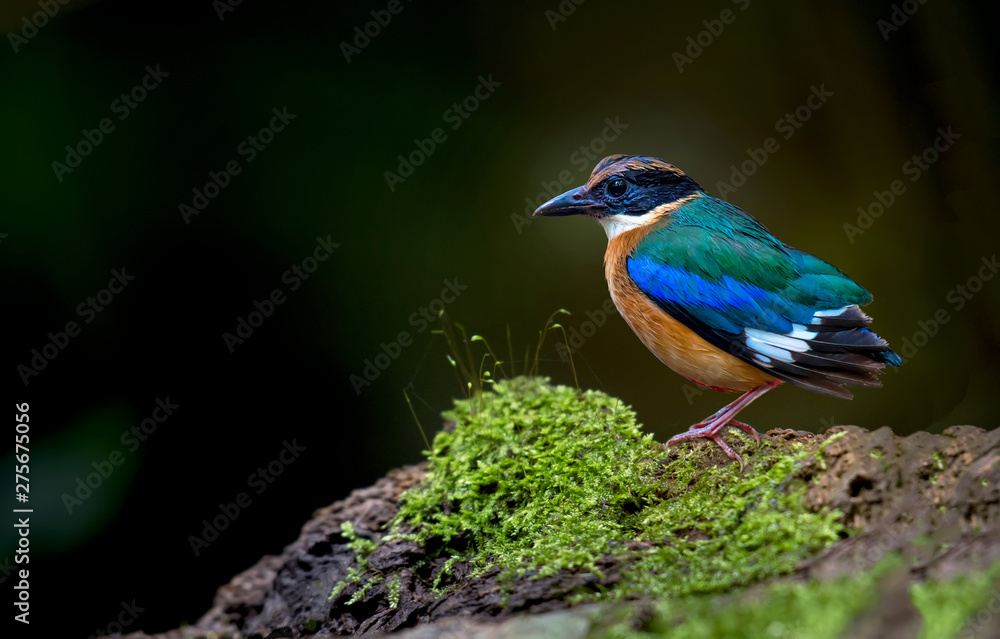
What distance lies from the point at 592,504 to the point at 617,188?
1807 millimetres

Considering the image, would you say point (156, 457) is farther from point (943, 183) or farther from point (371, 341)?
point (943, 183)

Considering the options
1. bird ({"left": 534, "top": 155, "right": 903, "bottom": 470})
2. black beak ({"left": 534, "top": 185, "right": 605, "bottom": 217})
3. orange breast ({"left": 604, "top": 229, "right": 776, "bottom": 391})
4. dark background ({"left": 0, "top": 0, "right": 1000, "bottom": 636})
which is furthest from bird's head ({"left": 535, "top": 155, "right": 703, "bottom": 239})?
dark background ({"left": 0, "top": 0, "right": 1000, "bottom": 636})

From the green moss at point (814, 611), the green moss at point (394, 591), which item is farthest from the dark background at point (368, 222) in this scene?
the green moss at point (814, 611)

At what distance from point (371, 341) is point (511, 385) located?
1.68 metres

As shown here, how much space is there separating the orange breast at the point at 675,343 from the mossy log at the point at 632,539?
0.32 meters

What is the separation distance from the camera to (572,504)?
3.71 metres

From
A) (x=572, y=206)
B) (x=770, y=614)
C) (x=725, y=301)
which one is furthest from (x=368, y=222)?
(x=770, y=614)

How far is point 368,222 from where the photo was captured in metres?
6.35

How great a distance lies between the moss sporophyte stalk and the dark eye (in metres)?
1.16

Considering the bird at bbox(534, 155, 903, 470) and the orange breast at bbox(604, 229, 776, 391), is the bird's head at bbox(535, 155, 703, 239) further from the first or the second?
the orange breast at bbox(604, 229, 776, 391)

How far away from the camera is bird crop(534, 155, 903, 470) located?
3664 mm

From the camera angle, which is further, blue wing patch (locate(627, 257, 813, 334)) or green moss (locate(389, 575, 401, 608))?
blue wing patch (locate(627, 257, 813, 334))

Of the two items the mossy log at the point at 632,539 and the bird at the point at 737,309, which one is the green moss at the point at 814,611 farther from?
the bird at the point at 737,309

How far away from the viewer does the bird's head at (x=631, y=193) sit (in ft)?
14.8
